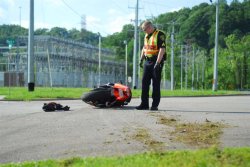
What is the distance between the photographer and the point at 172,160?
5.16m

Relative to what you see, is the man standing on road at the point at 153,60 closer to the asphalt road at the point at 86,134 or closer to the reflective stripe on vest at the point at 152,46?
the reflective stripe on vest at the point at 152,46

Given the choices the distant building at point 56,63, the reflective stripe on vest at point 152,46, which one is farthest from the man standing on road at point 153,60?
the distant building at point 56,63

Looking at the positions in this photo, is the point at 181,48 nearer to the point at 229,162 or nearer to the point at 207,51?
the point at 207,51

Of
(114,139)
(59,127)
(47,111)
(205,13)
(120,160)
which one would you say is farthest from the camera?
(205,13)

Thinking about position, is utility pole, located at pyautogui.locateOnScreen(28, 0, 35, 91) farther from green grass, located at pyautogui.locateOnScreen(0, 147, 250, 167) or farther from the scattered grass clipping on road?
green grass, located at pyautogui.locateOnScreen(0, 147, 250, 167)

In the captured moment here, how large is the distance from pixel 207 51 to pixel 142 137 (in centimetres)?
10613

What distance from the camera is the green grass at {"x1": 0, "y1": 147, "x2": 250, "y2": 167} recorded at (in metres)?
4.99

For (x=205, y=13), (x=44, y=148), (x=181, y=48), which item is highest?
(x=205, y=13)

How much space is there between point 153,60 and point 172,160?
23.7ft

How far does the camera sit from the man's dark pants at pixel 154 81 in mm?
12094

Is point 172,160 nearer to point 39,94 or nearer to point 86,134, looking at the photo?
point 86,134

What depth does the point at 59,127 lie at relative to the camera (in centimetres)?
852

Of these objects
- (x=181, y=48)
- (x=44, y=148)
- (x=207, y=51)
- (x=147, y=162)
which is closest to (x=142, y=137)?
(x=44, y=148)

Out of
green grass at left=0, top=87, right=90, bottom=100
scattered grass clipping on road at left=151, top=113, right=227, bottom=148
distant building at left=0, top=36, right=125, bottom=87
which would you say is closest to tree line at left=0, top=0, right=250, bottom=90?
distant building at left=0, top=36, right=125, bottom=87
